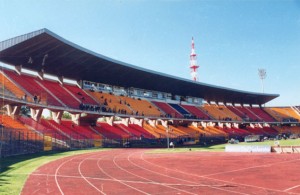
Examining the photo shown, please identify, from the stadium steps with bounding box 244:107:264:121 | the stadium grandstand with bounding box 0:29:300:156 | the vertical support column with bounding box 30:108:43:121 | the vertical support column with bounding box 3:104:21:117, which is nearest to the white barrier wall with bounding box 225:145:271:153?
the stadium grandstand with bounding box 0:29:300:156

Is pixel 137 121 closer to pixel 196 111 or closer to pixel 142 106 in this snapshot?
pixel 142 106

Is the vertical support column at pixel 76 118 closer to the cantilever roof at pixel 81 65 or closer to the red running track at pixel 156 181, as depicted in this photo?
the cantilever roof at pixel 81 65

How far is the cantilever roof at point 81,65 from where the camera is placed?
36031mm

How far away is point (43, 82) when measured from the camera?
47312mm

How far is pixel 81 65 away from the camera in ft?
157

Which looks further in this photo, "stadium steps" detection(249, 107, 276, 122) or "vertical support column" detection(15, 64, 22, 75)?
"stadium steps" detection(249, 107, 276, 122)

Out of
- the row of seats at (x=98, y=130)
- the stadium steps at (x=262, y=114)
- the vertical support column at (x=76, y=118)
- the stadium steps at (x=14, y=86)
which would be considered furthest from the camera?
the stadium steps at (x=262, y=114)

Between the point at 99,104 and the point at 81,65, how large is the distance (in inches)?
337

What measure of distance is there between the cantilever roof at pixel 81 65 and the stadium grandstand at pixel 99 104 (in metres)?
0.13

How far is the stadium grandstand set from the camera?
117 ft

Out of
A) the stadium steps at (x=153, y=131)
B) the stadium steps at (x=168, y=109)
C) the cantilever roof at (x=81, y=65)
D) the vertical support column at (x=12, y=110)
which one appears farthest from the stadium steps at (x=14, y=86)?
the stadium steps at (x=168, y=109)

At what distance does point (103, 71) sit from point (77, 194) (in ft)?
135

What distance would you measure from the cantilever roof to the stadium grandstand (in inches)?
5.1

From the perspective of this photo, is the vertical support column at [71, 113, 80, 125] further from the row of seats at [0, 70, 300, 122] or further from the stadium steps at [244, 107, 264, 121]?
the stadium steps at [244, 107, 264, 121]
